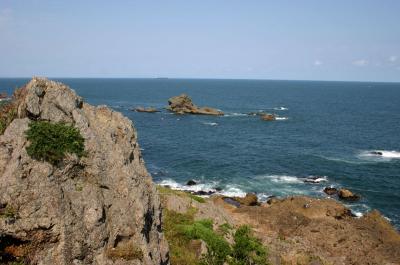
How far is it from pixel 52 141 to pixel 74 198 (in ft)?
9.06

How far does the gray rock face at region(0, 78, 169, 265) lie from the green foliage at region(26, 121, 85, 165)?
0.98 ft

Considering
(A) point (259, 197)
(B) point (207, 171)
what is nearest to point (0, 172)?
(A) point (259, 197)

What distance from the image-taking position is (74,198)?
16.0m

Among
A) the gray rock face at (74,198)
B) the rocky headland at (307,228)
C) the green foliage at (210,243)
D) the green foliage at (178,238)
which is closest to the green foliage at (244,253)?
the green foliage at (210,243)

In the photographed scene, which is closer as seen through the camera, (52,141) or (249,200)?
(52,141)

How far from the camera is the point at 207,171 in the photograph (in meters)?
74.4

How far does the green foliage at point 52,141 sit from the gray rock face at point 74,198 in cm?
30

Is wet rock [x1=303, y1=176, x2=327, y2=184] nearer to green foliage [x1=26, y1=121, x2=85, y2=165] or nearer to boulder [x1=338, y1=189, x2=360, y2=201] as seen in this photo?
boulder [x1=338, y1=189, x2=360, y2=201]

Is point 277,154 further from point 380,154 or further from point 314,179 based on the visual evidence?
point 380,154

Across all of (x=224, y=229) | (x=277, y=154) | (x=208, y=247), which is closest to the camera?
(x=208, y=247)

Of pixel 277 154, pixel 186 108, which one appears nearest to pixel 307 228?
pixel 277 154

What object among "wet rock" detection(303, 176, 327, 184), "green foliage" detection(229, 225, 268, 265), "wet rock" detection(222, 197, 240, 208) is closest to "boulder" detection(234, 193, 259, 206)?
"wet rock" detection(222, 197, 240, 208)

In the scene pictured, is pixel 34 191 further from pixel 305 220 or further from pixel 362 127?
pixel 362 127

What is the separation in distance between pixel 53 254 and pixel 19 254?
4.05ft
